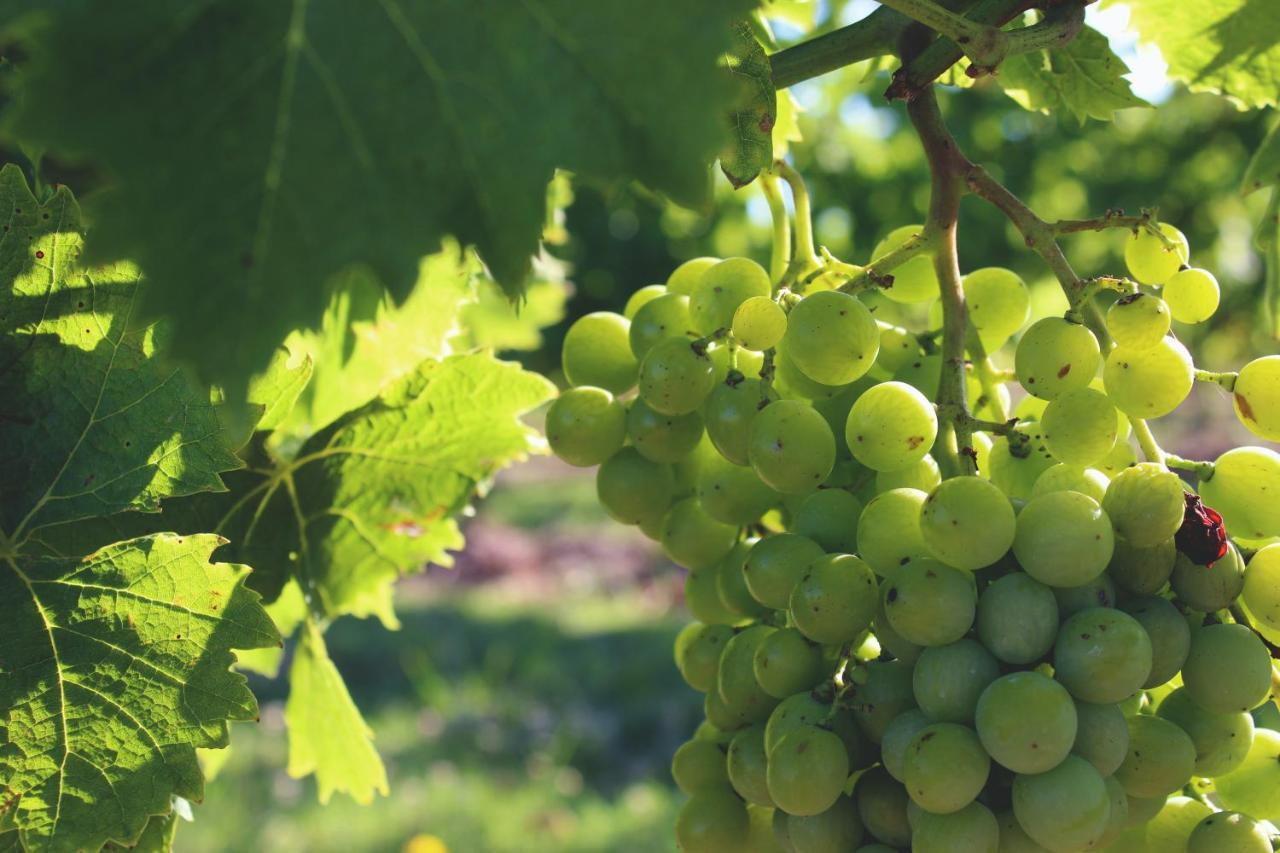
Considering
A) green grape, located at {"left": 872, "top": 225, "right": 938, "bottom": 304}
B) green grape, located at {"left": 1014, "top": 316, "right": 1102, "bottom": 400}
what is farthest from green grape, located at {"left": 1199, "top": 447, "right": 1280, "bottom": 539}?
green grape, located at {"left": 872, "top": 225, "right": 938, "bottom": 304}

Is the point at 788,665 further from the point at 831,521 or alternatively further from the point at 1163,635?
the point at 1163,635

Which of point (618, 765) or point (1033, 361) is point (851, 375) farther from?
point (618, 765)

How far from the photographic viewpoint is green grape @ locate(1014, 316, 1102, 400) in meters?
0.66

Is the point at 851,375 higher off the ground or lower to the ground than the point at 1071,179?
higher

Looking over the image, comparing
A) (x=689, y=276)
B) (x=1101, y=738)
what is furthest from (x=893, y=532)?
(x=689, y=276)

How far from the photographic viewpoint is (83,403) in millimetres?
618

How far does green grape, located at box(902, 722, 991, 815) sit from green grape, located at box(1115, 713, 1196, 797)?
9 cm

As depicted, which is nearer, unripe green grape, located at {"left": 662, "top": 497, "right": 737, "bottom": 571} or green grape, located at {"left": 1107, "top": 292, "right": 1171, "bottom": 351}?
green grape, located at {"left": 1107, "top": 292, "right": 1171, "bottom": 351}

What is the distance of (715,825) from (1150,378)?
14.6 inches

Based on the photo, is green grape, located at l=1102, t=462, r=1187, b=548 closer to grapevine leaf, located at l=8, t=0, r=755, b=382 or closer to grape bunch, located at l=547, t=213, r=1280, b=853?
grape bunch, located at l=547, t=213, r=1280, b=853

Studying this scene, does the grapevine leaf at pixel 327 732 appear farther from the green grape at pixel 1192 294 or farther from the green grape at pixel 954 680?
the green grape at pixel 1192 294

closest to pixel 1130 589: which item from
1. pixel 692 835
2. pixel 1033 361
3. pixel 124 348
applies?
pixel 1033 361

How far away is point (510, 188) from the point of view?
1.46 ft

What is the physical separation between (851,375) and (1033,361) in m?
0.11
